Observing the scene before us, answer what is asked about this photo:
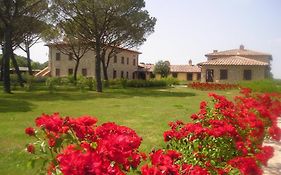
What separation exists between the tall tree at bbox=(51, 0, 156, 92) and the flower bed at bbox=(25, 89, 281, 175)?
24.0 metres

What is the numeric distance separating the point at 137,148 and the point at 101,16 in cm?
2847

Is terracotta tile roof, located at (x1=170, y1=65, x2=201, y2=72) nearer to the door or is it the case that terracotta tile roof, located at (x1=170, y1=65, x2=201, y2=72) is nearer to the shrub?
the door

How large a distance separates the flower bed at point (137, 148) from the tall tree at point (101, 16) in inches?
943

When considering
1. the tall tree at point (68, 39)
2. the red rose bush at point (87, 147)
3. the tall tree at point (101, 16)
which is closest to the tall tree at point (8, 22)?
the tall tree at point (101, 16)

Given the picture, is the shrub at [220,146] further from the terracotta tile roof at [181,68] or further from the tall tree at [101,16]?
the terracotta tile roof at [181,68]

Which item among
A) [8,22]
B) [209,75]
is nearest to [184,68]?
[209,75]

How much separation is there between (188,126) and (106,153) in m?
2.28

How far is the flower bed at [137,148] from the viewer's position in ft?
7.94

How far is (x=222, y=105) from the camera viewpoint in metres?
6.69

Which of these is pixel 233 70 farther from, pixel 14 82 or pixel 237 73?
pixel 14 82

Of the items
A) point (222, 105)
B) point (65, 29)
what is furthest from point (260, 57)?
point (222, 105)

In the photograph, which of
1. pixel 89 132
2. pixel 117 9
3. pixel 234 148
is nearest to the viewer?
pixel 89 132

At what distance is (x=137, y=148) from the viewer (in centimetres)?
302

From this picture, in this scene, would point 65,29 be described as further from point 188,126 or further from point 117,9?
point 188,126
